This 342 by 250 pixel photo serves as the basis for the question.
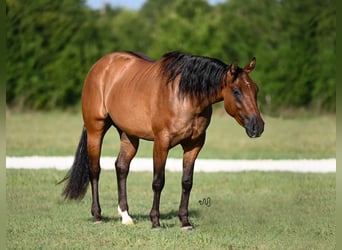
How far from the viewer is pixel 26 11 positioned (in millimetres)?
21922

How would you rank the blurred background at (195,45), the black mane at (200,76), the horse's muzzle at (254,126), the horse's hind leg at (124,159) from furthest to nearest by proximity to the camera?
the blurred background at (195,45) → the horse's hind leg at (124,159) → the black mane at (200,76) → the horse's muzzle at (254,126)

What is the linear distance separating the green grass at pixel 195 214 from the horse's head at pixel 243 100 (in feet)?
3.67

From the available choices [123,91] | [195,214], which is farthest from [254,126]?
[195,214]

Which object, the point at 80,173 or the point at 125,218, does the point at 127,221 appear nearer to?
the point at 125,218


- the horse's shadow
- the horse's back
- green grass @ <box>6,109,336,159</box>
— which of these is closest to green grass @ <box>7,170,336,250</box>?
the horse's shadow

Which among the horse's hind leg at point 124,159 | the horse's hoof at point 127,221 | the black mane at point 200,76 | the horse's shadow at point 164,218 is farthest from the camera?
the horse's hind leg at point 124,159

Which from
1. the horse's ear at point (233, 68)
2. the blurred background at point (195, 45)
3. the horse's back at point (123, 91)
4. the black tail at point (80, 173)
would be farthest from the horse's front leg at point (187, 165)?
the blurred background at point (195, 45)

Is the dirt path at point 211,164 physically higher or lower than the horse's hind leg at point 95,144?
lower

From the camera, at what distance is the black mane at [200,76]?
7062mm

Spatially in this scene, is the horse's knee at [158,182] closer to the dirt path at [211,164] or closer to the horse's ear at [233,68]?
the horse's ear at [233,68]

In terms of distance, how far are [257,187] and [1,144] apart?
749cm

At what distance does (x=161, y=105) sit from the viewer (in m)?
7.25

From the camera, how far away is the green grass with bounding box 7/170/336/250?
22.5ft

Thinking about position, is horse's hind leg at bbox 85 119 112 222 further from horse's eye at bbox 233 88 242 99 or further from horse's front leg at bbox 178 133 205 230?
horse's eye at bbox 233 88 242 99
